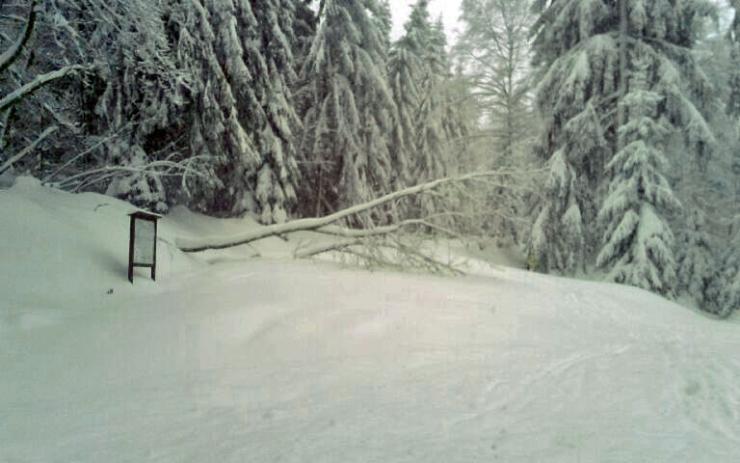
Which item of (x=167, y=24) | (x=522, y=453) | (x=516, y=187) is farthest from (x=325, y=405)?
(x=167, y=24)

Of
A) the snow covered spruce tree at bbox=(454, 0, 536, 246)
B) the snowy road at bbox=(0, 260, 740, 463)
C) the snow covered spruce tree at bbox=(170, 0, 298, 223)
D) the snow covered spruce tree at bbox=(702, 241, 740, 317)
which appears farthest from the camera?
the snow covered spruce tree at bbox=(454, 0, 536, 246)

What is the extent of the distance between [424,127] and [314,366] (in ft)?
63.4

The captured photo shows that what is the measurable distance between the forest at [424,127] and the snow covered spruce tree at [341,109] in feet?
0.23

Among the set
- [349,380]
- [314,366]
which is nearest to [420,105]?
[314,366]

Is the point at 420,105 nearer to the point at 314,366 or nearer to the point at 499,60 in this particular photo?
the point at 499,60

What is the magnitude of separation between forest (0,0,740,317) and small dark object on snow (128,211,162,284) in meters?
1.93

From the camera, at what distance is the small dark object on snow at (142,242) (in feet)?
21.7

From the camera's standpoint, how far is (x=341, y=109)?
1777cm

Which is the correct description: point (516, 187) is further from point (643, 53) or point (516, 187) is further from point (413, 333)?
point (643, 53)

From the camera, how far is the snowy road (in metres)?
2.89

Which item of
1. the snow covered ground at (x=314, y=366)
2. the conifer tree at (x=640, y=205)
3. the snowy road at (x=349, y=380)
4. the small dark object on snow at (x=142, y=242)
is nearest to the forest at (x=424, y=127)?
the conifer tree at (x=640, y=205)

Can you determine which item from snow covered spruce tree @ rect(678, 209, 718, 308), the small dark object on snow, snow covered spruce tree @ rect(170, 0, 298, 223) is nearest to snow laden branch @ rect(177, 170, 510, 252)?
the small dark object on snow

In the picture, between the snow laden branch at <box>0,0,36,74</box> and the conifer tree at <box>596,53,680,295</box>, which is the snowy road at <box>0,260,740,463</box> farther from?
the conifer tree at <box>596,53,680,295</box>

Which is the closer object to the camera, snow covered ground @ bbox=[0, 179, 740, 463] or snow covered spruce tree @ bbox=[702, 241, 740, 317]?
snow covered ground @ bbox=[0, 179, 740, 463]
